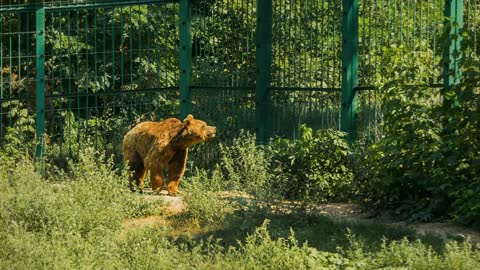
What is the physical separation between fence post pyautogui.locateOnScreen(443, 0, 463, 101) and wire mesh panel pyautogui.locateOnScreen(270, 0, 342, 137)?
1833 mm

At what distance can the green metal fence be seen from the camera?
13.2m

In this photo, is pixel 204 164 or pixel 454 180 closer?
pixel 454 180

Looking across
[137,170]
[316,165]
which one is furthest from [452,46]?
[137,170]

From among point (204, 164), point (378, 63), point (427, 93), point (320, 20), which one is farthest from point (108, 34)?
point (427, 93)

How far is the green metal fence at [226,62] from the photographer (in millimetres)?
13242

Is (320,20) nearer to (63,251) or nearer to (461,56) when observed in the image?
(461,56)

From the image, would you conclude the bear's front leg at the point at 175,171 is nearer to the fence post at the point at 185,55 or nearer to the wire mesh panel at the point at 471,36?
the fence post at the point at 185,55

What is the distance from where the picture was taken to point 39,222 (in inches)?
422

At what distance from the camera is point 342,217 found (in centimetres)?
1148

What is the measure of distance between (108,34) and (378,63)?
19.1ft

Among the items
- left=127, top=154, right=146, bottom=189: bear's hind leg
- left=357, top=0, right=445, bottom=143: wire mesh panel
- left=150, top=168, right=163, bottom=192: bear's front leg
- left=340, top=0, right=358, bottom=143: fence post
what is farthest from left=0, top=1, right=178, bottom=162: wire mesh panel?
left=357, top=0, right=445, bottom=143: wire mesh panel

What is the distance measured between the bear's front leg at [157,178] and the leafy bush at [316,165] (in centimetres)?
145

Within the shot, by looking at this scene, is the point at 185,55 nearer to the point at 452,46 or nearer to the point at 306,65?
the point at 306,65

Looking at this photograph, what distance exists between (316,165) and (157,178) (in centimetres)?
207
